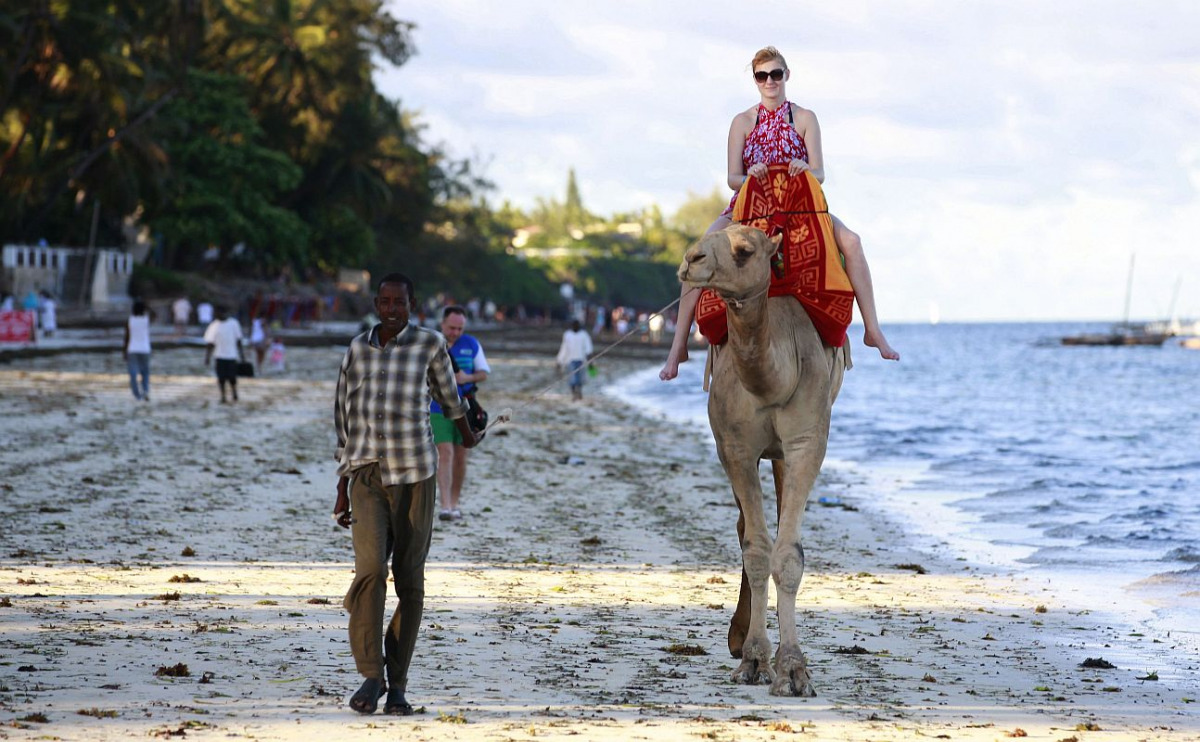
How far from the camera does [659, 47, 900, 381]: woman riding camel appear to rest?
8453mm

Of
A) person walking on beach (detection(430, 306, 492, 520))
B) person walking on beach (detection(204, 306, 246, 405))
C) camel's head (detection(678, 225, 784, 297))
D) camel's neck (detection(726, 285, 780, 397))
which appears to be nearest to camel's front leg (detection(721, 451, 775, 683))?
camel's neck (detection(726, 285, 780, 397))

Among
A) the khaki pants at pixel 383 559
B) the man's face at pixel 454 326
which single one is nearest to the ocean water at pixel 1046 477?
the man's face at pixel 454 326

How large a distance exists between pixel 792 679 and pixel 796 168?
108 inches

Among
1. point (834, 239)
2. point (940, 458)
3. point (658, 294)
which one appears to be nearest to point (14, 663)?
point (834, 239)

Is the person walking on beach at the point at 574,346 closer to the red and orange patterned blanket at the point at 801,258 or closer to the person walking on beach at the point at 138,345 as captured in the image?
the person walking on beach at the point at 138,345

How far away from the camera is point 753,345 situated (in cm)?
754

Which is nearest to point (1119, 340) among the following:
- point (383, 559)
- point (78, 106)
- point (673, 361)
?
point (78, 106)

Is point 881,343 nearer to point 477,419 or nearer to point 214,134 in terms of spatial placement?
point 477,419

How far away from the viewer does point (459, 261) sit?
9944 cm

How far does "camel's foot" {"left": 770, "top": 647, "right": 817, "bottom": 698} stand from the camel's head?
1859 millimetres

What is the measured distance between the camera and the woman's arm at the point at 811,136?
8469 mm

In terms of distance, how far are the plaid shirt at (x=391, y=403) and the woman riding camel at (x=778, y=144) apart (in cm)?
194

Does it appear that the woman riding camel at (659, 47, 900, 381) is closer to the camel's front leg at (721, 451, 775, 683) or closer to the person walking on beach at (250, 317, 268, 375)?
the camel's front leg at (721, 451, 775, 683)

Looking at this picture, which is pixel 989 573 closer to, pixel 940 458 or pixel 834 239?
pixel 834 239
